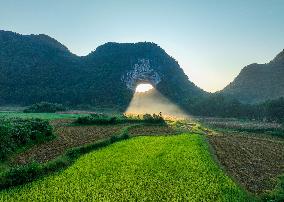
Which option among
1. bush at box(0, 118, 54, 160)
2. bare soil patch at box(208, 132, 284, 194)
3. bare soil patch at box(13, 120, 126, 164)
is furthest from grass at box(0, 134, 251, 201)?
bush at box(0, 118, 54, 160)

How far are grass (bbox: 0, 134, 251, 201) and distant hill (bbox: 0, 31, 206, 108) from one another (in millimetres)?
79402

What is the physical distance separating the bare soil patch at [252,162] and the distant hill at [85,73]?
6794 centimetres

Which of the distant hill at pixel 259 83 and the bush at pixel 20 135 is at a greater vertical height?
the distant hill at pixel 259 83

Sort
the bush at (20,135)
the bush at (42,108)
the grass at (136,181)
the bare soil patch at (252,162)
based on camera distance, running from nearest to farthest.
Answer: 1. the grass at (136,181)
2. the bare soil patch at (252,162)
3. the bush at (20,135)
4. the bush at (42,108)

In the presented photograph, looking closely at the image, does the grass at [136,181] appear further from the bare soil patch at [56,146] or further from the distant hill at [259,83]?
the distant hill at [259,83]

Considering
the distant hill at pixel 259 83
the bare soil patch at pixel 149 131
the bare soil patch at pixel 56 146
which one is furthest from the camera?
the distant hill at pixel 259 83

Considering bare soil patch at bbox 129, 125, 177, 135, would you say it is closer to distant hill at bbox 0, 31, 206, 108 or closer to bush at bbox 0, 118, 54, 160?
bush at bbox 0, 118, 54, 160

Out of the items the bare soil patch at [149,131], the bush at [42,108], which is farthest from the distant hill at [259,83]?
the bare soil patch at [149,131]

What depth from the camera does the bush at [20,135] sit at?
23828 millimetres

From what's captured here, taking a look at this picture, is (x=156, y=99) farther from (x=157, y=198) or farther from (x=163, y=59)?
(x=157, y=198)

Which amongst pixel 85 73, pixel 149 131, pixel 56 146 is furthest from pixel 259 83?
pixel 56 146

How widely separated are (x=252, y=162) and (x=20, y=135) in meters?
16.3

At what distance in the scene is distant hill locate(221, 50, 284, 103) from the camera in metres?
126

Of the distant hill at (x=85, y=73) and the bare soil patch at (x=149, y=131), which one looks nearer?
the bare soil patch at (x=149, y=131)
